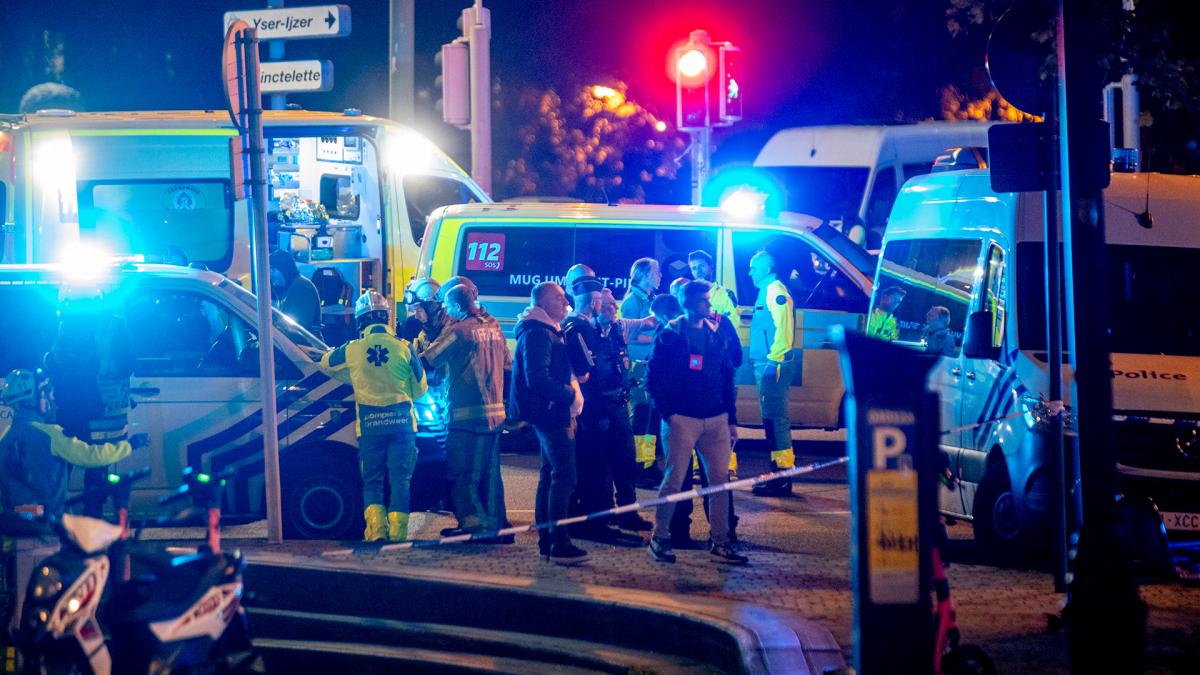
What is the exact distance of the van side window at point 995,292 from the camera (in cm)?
988

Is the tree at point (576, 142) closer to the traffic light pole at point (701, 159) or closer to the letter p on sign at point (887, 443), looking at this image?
the traffic light pole at point (701, 159)

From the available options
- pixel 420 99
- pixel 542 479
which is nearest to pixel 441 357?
pixel 542 479

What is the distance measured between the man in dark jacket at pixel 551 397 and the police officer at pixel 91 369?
2.33m

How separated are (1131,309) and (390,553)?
4.63 metres

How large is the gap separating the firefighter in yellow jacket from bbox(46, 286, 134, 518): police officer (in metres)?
1.23

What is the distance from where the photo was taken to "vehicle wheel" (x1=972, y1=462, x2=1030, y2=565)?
963cm

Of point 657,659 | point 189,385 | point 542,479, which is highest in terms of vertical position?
point 189,385

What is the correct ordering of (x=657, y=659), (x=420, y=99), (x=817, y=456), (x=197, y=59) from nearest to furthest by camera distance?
1. (x=657, y=659)
2. (x=817, y=456)
3. (x=420, y=99)
4. (x=197, y=59)

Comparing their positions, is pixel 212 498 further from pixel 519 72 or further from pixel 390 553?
pixel 519 72

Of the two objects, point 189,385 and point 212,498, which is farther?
point 189,385

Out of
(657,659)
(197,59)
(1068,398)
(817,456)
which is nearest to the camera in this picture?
(657,659)

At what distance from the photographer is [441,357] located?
33.0 ft

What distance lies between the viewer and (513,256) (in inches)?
572

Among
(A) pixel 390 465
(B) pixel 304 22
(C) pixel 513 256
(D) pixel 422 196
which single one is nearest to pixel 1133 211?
(A) pixel 390 465
